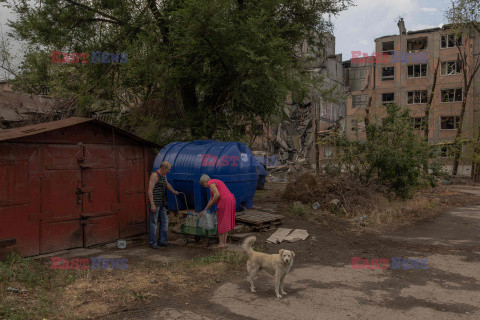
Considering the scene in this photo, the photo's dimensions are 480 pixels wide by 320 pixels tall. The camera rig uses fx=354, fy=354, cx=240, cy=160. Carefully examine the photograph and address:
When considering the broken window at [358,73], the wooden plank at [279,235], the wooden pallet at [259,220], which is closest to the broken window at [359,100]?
the broken window at [358,73]

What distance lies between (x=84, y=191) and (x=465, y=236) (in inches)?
371

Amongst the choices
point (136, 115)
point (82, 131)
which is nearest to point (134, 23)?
point (136, 115)

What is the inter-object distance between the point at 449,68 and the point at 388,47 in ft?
23.0

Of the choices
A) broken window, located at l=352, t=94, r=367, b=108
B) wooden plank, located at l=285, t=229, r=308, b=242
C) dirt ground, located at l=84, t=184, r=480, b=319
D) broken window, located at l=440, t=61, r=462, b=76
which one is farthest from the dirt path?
broken window, located at l=352, t=94, r=367, b=108

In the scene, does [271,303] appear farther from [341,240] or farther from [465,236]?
[465,236]

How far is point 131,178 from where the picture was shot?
8.83 meters

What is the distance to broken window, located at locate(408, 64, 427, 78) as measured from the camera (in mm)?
37156

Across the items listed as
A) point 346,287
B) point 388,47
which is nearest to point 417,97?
point 388,47

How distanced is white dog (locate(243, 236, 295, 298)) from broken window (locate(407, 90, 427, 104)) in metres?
37.0

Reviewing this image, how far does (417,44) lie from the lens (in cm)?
3881

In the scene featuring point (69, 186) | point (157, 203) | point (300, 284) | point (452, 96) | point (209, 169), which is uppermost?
point (452, 96)

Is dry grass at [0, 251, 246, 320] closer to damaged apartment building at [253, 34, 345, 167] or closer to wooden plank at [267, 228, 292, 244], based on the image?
wooden plank at [267, 228, 292, 244]

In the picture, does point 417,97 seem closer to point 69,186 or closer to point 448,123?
point 448,123

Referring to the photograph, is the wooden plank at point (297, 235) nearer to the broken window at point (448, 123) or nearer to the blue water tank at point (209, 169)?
the blue water tank at point (209, 169)
